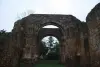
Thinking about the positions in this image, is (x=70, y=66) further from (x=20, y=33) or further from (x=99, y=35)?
(x=99, y=35)

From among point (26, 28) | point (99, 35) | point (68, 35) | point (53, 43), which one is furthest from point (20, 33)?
point (53, 43)

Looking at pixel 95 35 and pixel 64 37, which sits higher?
pixel 64 37

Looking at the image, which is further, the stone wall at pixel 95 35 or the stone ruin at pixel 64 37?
the stone ruin at pixel 64 37

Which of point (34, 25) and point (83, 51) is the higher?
point (34, 25)

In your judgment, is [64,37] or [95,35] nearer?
[95,35]

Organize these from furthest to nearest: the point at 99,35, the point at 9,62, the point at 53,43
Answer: the point at 53,43 < the point at 9,62 < the point at 99,35

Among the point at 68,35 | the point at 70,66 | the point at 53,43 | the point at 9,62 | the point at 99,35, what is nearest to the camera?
the point at 99,35

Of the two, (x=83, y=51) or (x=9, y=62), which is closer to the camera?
(x=9, y=62)

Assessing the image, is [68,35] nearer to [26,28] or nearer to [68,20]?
[68,20]

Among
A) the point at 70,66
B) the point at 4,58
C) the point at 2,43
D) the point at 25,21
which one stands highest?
the point at 25,21

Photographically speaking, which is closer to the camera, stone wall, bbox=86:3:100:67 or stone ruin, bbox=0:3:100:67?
stone wall, bbox=86:3:100:67

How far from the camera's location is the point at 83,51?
15430 mm

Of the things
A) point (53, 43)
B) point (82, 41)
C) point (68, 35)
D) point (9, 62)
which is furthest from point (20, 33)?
point (53, 43)

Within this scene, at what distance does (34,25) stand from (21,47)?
2.77m
